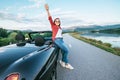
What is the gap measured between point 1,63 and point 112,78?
154 inches

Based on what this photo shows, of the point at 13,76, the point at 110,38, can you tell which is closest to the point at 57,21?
the point at 13,76

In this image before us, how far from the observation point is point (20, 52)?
4.03 metres

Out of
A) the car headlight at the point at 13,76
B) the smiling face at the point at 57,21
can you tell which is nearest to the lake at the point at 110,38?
the smiling face at the point at 57,21

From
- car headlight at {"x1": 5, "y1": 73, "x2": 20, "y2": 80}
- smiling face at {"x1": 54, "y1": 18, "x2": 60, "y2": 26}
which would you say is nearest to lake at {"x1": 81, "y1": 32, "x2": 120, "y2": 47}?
smiling face at {"x1": 54, "y1": 18, "x2": 60, "y2": 26}

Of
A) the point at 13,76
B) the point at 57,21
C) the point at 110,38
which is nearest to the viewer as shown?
the point at 13,76

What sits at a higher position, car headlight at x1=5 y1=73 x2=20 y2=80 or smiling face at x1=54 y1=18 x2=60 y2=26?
smiling face at x1=54 y1=18 x2=60 y2=26

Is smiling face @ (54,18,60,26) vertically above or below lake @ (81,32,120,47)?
above

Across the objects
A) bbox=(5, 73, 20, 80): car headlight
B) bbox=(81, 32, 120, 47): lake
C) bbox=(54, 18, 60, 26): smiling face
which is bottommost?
bbox=(81, 32, 120, 47): lake

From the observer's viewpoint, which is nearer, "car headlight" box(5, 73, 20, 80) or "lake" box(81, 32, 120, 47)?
"car headlight" box(5, 73, 20, 80)

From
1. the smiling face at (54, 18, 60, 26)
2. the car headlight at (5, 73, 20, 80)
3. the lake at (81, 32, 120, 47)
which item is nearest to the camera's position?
the car headlight at (5, 73, 20, 80)

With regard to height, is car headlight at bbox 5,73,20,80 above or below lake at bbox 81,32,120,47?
above

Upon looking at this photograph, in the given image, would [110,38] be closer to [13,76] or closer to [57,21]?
[57,21]

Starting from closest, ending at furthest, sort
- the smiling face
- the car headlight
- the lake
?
the car headlight → the smiling face → the lake

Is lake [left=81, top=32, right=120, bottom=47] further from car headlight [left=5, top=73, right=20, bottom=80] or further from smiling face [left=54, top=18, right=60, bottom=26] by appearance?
car headlight [left=5, top=73, right=20, bottom=80]
